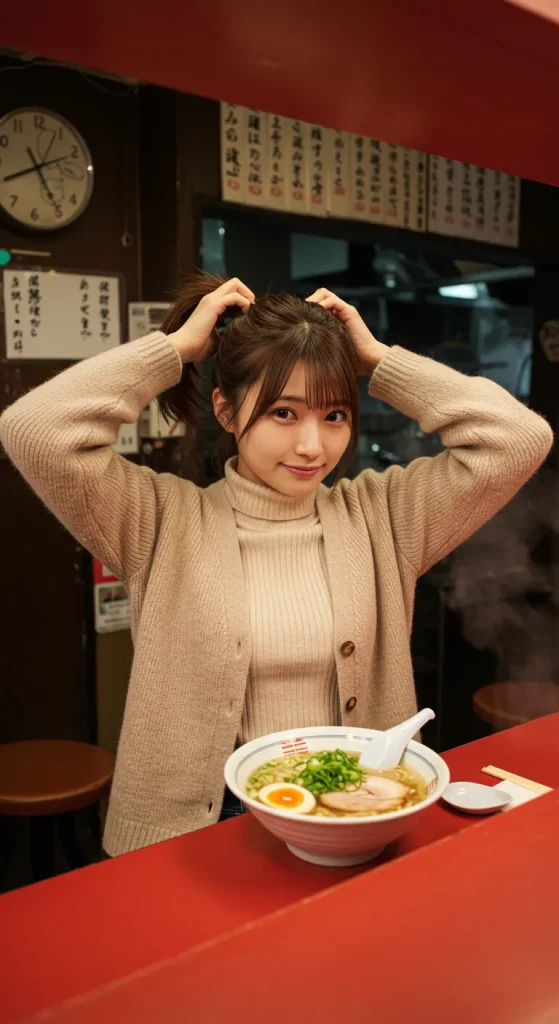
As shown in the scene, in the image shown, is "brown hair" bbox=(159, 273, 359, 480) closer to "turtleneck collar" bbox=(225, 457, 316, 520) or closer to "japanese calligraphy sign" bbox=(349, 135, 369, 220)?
"turtleneck collar" bbox=(225, 457, 316, 520)

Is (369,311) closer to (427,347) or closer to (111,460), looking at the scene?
(427,347)

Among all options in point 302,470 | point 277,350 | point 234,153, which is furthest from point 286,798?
point 234,153

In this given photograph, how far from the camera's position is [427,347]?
15.6 ft

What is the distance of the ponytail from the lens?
1754 mm

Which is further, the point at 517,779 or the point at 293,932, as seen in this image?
the point at 517,779

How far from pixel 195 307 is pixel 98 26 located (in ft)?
3.52

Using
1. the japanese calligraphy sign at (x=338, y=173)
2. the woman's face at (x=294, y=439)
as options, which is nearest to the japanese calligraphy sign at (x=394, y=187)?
the japanese calligraphy sign at (x=338, y=173)

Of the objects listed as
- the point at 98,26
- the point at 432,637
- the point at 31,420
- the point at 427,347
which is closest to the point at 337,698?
the point at 31,420

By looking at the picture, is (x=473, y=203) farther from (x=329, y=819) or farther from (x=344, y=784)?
(x=329, y=819)

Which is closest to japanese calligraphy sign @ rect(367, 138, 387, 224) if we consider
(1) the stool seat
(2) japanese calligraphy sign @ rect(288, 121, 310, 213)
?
Result: (2) japanese calligraphy sign @ rect(288, 121, 310, 213)

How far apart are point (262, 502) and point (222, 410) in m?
0.21

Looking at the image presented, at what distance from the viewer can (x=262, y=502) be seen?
1.71 m

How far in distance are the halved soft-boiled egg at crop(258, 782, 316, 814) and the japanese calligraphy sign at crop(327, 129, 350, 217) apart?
2.90 metres

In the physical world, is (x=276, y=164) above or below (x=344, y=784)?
above
